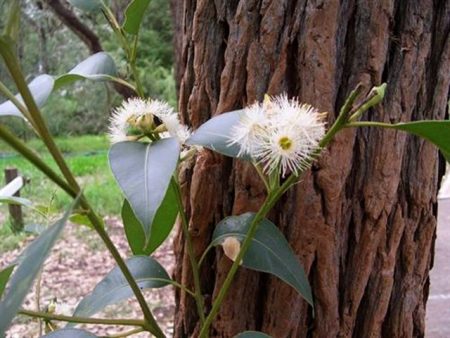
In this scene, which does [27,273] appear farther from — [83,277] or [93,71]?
[83,277]

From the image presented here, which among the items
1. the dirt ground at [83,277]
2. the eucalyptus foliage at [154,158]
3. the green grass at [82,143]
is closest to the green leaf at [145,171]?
the eucalyptus foliage at [154,158]

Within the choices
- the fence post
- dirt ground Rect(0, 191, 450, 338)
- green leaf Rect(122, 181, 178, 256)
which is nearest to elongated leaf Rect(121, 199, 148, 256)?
green leaf Rect(122, 181, 178, 256)

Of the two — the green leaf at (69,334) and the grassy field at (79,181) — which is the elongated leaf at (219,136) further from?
the grassy field at (79,181)

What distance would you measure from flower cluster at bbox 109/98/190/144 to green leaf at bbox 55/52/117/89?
83 mm

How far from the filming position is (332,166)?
22.3 inches

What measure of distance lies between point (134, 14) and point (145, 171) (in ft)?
0.67

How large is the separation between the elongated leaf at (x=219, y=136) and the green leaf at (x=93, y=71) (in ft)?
0.47

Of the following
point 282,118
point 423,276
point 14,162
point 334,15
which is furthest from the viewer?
point 14,162

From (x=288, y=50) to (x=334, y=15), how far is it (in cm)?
5

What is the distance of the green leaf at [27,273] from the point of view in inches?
11.9

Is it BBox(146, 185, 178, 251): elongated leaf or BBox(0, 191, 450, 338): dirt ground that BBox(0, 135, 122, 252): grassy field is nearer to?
BBox(0, 191, 450, 338): dirt ground

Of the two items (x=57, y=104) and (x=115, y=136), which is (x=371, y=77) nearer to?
(x=115, y=136)

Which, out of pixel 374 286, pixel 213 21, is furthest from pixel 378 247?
pixel 213 21

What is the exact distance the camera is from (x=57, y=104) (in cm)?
666
